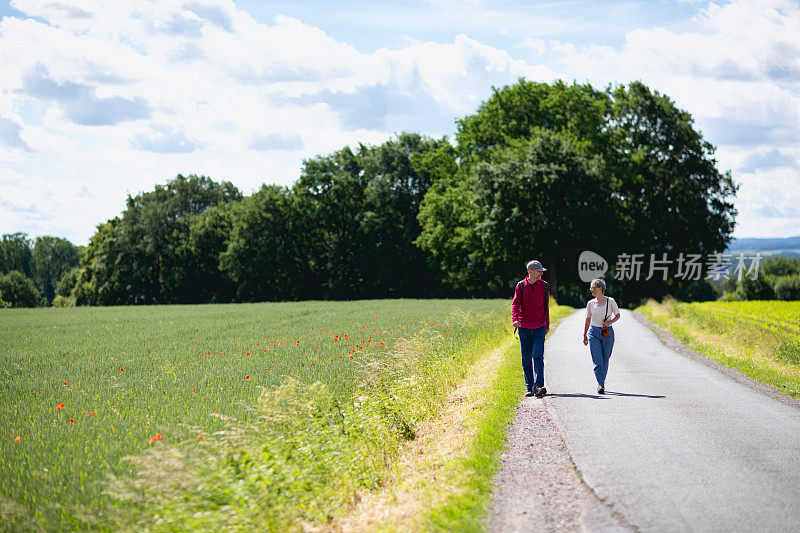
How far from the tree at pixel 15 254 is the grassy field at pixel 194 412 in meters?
114

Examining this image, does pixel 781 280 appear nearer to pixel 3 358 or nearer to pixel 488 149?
pixel 488 149

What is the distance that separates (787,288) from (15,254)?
124815 millimetres

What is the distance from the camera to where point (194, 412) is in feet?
25.1

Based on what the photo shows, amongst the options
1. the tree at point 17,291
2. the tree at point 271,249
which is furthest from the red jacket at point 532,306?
the tree at point 17,291

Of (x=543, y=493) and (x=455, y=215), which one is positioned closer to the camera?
(x=543, y=493)

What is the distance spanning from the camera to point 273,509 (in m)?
4.70

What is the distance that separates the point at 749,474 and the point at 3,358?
51.8 ft

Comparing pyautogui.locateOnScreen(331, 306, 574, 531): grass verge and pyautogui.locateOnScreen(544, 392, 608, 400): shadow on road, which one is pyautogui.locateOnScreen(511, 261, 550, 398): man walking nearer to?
pyautogui.locateOnScreen(544, 392, 608, 400): shadow on road

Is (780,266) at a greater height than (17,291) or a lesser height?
greater

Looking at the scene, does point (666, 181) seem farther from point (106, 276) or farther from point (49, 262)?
point (49, 262)

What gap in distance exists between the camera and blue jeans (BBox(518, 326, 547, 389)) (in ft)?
31.8

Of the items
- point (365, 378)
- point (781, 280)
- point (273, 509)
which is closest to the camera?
point (273, 509)

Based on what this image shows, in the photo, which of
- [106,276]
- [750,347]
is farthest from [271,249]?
[750,347]

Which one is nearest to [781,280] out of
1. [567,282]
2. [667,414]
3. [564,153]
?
[567,282]
